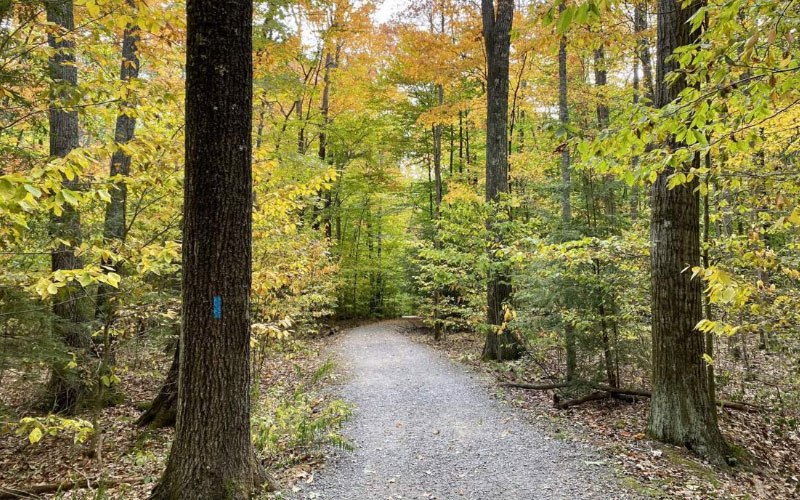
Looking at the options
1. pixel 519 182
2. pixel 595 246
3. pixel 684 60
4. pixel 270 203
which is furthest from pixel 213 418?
pixel 519 182

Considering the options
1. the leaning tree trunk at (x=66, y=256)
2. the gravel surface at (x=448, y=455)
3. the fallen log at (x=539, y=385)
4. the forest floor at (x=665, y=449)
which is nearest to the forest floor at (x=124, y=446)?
the leaning tree trunk at (x=66, y=256)

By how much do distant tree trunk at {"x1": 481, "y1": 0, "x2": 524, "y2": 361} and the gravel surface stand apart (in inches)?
71.5

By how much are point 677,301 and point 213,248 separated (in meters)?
5.05

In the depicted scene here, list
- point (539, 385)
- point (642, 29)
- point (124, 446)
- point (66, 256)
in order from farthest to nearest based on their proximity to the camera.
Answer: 1. point (642, 29)
2. point (539, 385)
3. point (66, 256)
4. point (124, 446)

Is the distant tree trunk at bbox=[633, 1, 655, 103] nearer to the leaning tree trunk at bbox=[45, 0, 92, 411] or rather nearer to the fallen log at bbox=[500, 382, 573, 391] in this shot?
the fallen log at bbox=[500, 382, 573, 391]

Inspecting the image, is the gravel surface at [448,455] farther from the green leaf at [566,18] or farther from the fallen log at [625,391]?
the green leaf at [566,18]

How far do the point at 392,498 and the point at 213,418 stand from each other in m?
1.91

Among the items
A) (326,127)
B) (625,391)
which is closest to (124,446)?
(625,391)

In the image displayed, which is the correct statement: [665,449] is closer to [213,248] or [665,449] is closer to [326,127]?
[213,248]

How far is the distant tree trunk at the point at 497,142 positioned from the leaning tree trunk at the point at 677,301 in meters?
4.16

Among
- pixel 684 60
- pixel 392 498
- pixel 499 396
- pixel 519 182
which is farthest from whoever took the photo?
pixel 519 182

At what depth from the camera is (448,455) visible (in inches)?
189

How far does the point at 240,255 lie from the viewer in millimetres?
3141

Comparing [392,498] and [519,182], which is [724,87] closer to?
[392,498]
